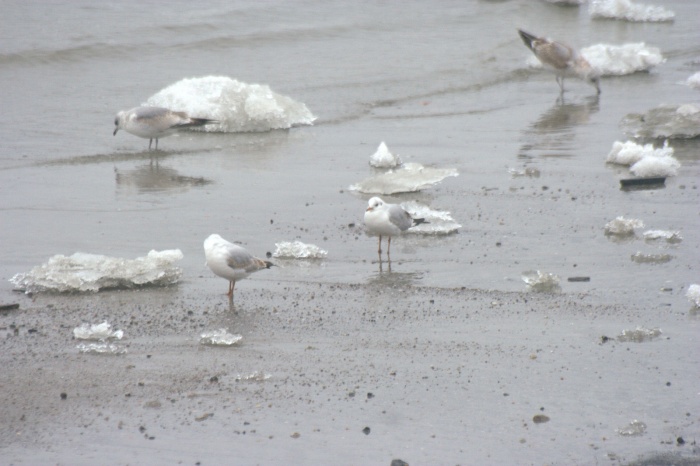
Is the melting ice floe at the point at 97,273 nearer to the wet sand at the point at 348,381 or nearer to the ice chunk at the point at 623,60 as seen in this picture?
the wet sand at the point at 348,381

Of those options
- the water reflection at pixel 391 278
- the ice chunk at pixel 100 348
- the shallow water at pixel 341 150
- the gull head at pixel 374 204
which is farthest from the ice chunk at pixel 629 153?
the ice chunk at pixel 100 348

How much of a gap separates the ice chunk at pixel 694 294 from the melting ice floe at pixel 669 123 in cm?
475

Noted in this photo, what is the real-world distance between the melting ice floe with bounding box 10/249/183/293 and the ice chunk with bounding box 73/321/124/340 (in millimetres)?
847

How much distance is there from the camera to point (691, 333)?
569 cm

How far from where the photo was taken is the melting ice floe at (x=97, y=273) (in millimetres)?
6594

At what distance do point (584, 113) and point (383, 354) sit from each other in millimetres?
7992

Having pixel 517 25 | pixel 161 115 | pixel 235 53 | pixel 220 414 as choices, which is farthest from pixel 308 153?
pixel 517 25

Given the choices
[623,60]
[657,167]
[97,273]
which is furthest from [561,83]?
[97,273]

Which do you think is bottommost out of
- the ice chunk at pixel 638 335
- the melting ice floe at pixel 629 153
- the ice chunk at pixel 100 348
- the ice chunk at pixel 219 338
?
the ice chunk at pixel 100 348

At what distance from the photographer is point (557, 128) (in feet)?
38.6

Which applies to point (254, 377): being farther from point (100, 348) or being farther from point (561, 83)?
point (561, 83)

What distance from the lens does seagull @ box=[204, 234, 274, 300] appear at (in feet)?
21.3

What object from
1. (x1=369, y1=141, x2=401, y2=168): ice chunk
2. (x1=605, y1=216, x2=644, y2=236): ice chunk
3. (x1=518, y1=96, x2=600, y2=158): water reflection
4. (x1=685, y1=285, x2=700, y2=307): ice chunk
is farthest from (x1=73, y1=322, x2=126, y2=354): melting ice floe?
(x1=518, y1=96, x2=600, y2=158): water reflection

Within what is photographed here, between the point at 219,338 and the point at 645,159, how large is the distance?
5.11 m
